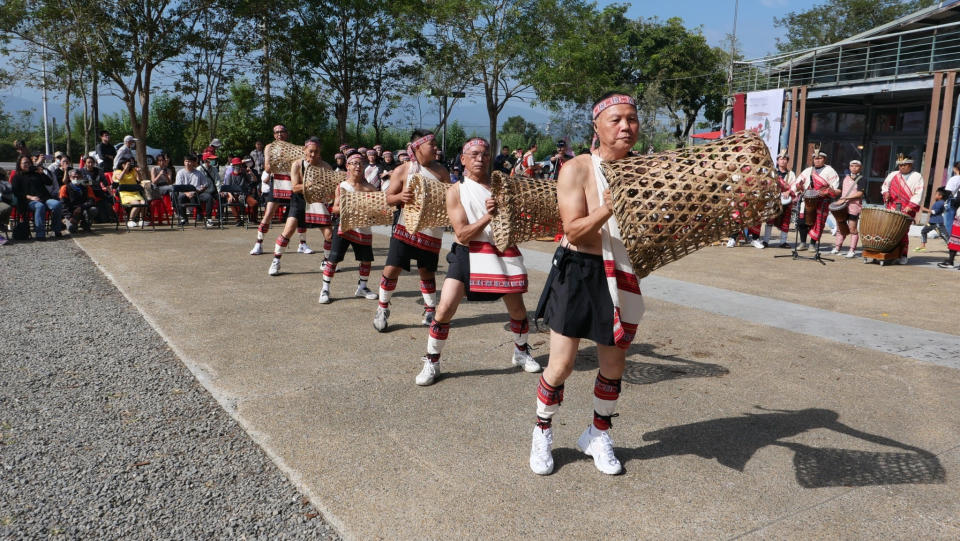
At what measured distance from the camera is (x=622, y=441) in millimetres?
3564

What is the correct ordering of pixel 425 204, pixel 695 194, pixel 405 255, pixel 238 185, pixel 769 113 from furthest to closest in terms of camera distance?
pixel 769 113 < pixel 238 185 < pixel 405 255 < pixel 425 204 < pixel 695 194

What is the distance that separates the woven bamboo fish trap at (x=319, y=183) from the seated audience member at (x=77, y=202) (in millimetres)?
7033

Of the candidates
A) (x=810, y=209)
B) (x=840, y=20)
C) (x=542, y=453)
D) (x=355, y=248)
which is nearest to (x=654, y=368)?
(x=542, y=453)

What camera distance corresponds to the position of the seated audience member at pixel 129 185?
516 inches

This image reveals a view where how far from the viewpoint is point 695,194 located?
7.93ft

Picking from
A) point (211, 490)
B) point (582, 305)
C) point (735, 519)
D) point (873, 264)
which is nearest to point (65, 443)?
point (211, 490)

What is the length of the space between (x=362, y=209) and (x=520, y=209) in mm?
2599

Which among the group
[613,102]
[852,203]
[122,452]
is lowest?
[122,452]

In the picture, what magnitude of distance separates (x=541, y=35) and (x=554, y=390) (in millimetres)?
23380

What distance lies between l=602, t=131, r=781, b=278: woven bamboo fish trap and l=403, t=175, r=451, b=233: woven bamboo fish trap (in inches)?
105

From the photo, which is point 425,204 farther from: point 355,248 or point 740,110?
point 740,110

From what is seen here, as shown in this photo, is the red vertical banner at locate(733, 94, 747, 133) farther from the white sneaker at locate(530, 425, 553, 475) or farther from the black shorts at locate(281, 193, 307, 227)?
the white sneaker at locate(530, 425, 553, 475)

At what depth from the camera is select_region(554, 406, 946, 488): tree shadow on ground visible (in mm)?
3178

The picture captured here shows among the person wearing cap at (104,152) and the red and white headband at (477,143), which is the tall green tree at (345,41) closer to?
the person wearing cap at (104,152)
